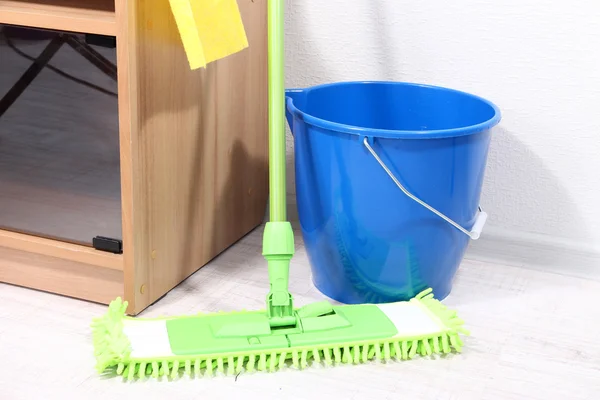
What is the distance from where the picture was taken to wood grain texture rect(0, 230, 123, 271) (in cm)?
→ 98

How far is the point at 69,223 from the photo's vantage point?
101 centimetres

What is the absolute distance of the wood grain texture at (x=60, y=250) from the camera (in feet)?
3.22

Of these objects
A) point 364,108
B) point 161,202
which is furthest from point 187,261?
point 364,108

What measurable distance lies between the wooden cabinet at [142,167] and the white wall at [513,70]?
0.49 ft

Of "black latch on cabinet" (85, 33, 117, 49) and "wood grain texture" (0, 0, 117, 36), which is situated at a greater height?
"wood grain texture" (0, 0, 117, 36)

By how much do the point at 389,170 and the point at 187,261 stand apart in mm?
329

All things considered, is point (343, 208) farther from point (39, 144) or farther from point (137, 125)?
point (39, 144)

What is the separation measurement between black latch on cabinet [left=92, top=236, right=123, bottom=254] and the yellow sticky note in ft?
0.81

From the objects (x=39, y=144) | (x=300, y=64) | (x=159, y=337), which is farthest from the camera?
(x=300, y=64)

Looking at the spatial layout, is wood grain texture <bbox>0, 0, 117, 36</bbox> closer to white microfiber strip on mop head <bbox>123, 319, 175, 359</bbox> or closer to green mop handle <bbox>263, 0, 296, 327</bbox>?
green mop handle <bbox>263, 0, 296, 327</bbox>

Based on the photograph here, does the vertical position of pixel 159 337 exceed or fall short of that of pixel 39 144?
it falls short

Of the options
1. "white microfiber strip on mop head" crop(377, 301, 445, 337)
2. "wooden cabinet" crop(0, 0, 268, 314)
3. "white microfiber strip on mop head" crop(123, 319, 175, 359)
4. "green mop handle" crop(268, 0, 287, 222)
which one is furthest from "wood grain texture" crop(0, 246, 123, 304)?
"white microfiber strip on mop head" crop(377, 301, 445, 337)

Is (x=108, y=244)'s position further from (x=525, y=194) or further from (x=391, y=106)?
(x=525, y=194)

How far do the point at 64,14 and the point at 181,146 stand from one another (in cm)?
22
